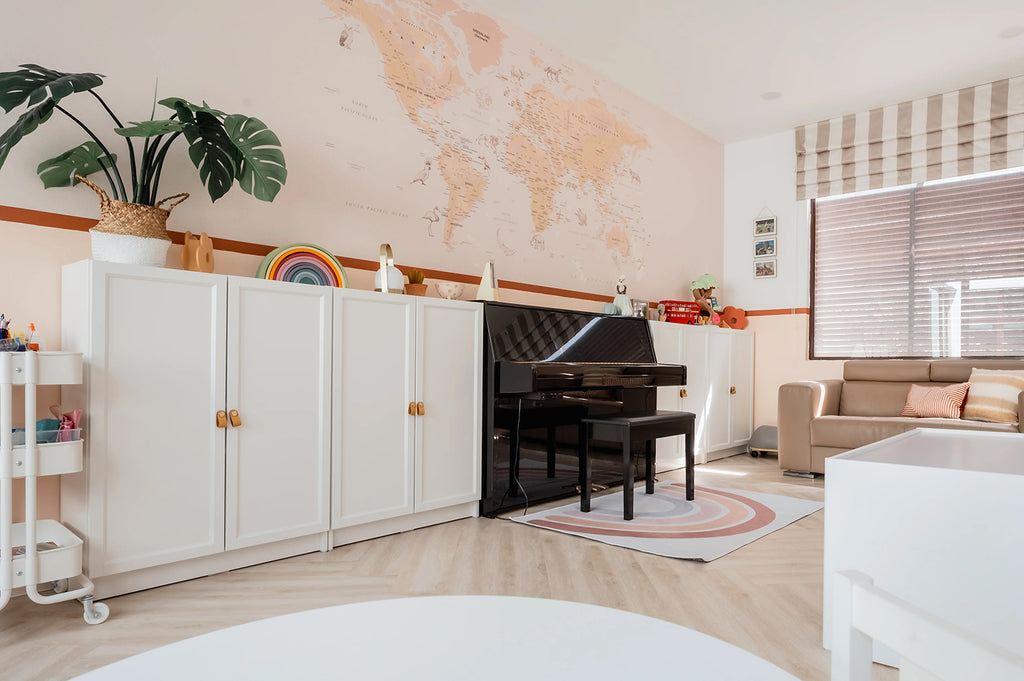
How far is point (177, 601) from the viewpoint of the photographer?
213cm

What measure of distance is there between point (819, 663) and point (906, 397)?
364 cm

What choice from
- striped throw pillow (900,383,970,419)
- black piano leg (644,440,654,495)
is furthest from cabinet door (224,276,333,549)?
striped throw pillow (900,383,970,419)

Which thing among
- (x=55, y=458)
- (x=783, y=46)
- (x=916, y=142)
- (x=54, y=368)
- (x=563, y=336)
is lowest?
(x=55, y=458)

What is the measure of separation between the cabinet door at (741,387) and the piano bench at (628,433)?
184cm

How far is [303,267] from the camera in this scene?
9.21 feet

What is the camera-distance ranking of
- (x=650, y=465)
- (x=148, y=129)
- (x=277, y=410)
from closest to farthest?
(x=148, y=129)
(x=277, y=410)
(x=650, y=465)

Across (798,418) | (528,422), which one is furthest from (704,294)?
(528,422)

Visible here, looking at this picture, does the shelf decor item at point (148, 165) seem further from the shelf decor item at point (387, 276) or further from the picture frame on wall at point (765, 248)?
the picture frame on wall at point (765, 248)

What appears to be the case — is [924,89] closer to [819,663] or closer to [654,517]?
[654,517]

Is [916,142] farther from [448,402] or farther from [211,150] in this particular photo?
[211,150]

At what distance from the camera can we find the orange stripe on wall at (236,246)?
2238 millimetres

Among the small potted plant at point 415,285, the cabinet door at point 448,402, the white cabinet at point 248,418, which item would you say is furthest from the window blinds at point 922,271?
the small potted plant at point 415,285

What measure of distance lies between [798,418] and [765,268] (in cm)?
174

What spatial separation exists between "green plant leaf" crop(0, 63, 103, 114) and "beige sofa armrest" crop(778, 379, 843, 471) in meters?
4.46
